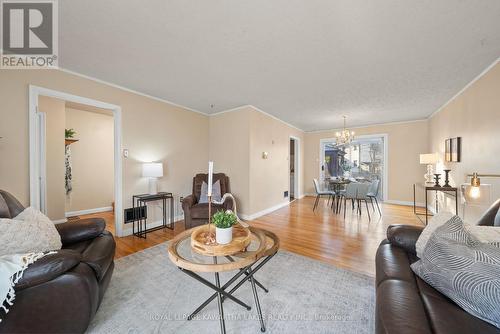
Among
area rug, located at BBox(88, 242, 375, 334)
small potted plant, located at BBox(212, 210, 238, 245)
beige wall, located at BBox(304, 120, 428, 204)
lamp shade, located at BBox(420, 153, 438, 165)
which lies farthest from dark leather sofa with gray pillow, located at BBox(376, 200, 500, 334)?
beige wall, located at BBox(304, 120, 428, 204)

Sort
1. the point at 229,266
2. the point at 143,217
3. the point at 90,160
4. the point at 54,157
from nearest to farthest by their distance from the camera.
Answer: the point at 229,266 < the point at 143,217 < the point at 54,157 < the point at 90,160

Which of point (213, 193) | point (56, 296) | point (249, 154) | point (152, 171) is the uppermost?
point (249, 154)

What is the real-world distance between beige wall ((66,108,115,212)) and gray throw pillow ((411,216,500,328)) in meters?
6.05

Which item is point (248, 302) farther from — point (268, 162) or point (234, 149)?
point (268, 162)

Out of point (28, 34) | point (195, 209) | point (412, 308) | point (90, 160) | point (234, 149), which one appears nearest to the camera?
point (412, 308)

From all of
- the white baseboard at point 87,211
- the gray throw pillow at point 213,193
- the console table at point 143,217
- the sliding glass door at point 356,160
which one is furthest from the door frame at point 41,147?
the sliding glass door at point 356,160

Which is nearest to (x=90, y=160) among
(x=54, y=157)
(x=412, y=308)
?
(x=54, y=157)

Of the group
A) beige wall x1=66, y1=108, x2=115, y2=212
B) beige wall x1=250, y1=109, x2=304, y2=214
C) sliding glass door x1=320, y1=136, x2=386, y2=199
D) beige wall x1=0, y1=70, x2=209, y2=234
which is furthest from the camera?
sliding glass door x1=320, y1=136, x2=386, y2=199

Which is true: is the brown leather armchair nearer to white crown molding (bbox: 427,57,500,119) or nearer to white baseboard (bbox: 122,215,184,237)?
white baseboard (bbox: 122,215,184,237)

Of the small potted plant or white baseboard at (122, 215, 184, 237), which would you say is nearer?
the small potted plant

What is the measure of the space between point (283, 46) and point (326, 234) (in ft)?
9.41

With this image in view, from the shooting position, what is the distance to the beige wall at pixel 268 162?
4.26m

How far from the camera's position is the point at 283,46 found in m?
2.12

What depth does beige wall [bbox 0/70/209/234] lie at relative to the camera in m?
2.27
